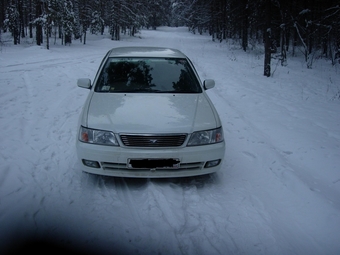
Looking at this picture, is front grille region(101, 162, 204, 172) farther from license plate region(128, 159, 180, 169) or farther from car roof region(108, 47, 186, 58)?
car roof region(108, 47, 186, 58)

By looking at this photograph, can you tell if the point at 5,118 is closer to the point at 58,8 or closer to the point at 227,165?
the point at 227,165

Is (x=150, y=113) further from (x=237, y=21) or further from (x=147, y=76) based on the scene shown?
(x=237, y=21)

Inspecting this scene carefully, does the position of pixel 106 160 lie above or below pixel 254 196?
above

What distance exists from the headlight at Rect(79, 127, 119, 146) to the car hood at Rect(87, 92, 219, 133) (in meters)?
0.06

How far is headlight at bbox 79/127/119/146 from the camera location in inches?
140

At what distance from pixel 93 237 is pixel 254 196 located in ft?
6.89

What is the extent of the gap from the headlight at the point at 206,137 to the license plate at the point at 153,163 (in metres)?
0.33

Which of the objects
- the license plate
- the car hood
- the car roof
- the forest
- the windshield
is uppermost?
the forest

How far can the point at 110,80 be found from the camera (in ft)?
15.8

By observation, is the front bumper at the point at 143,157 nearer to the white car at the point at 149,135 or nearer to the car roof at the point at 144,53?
the white car at the point at 149,135

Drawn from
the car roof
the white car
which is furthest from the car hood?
the car roof

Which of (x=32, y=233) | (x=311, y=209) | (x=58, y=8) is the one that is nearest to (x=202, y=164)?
(x=311, y=209)

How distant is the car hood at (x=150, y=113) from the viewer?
3592mm

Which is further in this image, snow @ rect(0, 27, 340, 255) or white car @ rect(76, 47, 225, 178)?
white car @ rect(76, 47, 225, 178)
